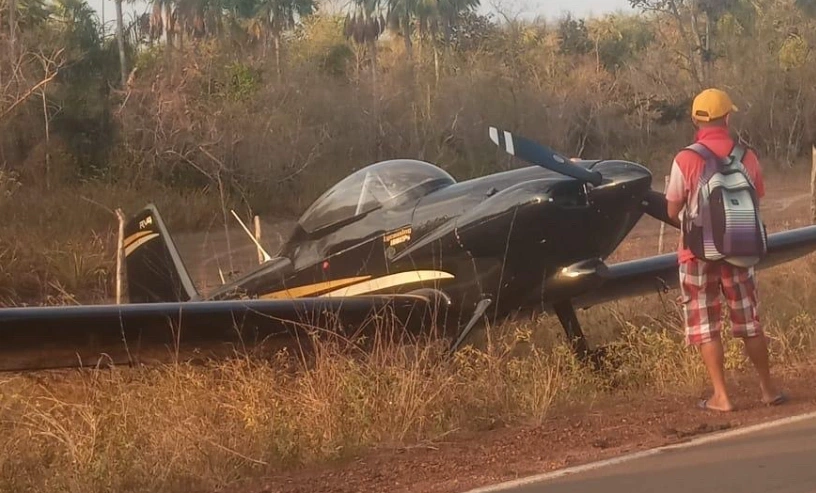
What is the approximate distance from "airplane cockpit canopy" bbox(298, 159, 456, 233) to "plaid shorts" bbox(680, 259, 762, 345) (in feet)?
9.60

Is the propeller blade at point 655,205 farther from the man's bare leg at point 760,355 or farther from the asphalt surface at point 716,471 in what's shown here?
the asphalt surface at point 716,471

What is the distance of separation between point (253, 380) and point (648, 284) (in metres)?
4.11

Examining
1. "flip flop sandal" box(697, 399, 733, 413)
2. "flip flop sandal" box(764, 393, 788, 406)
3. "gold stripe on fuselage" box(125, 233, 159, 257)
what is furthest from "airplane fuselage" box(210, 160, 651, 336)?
"gold stripe on fuselage" box(125, 233, 159, 257)

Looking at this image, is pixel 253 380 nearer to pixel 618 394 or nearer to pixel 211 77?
pixel 618 394

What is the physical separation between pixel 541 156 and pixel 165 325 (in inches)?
110

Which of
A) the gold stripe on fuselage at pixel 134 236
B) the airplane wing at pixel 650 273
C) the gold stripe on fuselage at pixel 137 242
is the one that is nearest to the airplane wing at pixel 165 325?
the airplane wing at pixel 650 273

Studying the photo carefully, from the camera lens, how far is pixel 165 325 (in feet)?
22.3

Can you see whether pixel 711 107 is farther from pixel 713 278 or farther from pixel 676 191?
pixel 713 278

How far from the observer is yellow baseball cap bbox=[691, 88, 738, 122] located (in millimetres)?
5336

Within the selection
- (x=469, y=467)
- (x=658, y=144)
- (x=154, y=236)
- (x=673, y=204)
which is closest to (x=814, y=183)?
(x=154, y=236)

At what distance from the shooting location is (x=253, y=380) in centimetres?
628

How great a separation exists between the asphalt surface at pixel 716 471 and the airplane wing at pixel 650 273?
345 cm

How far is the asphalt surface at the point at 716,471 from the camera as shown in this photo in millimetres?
4074

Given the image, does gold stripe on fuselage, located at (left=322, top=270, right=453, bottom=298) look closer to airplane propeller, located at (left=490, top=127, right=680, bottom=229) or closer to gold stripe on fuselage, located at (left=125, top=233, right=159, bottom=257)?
airplane propeller, located at (left=490, top=127, right=680, bottom=229)
